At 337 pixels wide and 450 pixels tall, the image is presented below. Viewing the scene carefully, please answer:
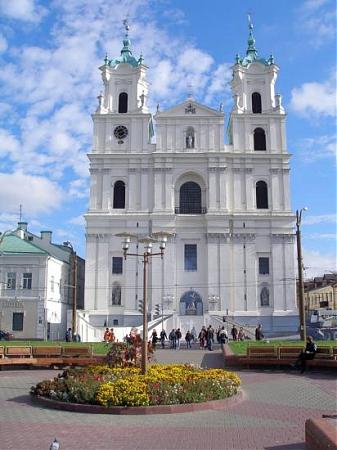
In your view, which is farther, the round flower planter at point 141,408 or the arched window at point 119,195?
the arched window at point 119,195

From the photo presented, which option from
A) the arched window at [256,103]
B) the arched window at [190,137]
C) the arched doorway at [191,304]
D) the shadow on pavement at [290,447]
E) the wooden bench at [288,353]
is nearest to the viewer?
the shadow on pavement at [290,447]

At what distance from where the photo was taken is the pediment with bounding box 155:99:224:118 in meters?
60.8

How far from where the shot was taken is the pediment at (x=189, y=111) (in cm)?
6084

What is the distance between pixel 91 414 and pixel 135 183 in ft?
157

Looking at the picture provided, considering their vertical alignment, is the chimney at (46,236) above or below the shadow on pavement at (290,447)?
above

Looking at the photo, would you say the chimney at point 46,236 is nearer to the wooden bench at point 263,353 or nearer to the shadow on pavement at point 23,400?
the wooden bench at point 263,353

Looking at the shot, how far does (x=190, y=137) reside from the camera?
60.6m

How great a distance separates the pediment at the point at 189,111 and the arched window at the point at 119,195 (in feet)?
29.9

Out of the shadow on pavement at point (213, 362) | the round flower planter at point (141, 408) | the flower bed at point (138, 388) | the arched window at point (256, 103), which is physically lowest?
the round flower planter at point (141, 408)

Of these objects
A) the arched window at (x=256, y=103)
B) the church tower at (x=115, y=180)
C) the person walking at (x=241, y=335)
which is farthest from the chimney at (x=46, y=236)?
the arched window at (x=256, y=103)

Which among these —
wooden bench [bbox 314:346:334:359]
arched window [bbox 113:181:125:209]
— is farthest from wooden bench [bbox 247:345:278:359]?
arched window [bbox 113:181:125:209]

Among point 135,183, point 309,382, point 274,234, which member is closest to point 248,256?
point 274,234

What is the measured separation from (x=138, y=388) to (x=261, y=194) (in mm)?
48958

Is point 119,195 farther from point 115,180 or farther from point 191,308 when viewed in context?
point 191,308
